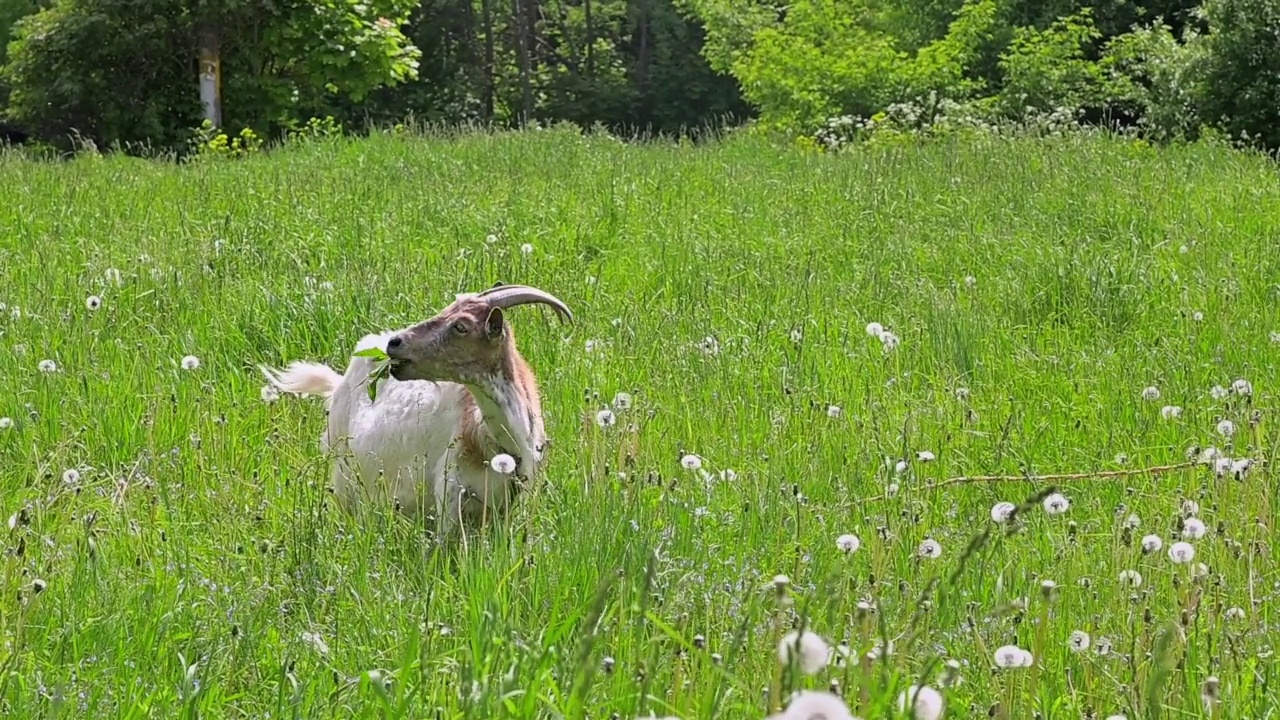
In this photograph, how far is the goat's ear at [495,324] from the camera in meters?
3.79

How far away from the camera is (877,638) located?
2.97 metres

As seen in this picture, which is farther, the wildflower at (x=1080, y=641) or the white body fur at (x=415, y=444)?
the white body fur at (x=415, y=444)

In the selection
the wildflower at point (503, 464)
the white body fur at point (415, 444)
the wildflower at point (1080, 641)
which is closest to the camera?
the wildflower at point (1080, 641)

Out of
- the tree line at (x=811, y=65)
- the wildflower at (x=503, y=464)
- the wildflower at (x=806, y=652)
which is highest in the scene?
the wildflower at (x=806, y=652)

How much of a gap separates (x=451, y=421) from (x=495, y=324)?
0.49 metres

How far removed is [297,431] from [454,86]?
36547mm

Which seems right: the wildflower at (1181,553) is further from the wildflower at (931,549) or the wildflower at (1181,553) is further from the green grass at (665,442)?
the wildflower at (931,549)

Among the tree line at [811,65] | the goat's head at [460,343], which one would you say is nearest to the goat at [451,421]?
the goat's head at [460,343]

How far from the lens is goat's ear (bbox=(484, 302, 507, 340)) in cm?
379

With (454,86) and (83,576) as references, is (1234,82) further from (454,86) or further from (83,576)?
(454,86)

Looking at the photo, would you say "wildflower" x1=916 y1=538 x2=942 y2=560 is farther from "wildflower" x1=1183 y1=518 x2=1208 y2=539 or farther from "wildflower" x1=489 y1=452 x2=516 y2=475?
"wildflower" x1=489 y1=452 x2=516 y2=475

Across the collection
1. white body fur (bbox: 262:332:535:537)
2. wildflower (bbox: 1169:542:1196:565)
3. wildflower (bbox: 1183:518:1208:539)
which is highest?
wildflower (bbox: 1169:542:1196:565)

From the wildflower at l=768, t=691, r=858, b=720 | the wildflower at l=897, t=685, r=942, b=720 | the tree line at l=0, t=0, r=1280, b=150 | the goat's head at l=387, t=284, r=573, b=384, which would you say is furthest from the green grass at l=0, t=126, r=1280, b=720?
the tree line at l=0, t=0, r=1280, b=150

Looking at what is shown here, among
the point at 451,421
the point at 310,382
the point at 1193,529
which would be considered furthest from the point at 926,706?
the point at 310,382
